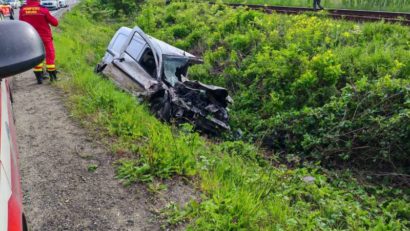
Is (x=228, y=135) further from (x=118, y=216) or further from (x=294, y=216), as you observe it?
(x=118, y=216)

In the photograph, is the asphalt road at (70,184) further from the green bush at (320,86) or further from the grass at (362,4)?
the grass at (362,4)

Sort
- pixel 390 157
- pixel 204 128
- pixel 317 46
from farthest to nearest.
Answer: pixel 317 46 < pixel 204 128 < pixel 390 157

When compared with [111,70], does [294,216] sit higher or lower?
lower

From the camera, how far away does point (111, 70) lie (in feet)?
27.7

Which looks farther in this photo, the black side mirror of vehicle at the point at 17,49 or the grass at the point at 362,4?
the grass at the point at 362,4

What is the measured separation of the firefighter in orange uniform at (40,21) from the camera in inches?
306

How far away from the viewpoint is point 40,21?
7867 millimetres

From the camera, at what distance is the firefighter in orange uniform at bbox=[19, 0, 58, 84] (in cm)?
776

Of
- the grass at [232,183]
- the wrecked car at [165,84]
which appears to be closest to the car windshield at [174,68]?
the wrecked car at [165,84]

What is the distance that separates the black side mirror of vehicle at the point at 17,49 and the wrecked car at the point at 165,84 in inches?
187

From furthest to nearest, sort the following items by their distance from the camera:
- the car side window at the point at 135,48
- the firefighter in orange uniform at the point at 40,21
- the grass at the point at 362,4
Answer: the grass at the point at 362,4 < the car side window at the point at 135,48 < the firefighter in orange uniform at the point at 40,21

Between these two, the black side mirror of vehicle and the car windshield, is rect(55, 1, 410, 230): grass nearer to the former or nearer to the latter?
the car windshield

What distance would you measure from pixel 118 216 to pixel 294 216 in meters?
1.78

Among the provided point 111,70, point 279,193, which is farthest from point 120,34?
point 279,193
